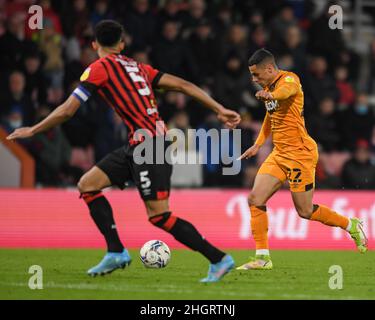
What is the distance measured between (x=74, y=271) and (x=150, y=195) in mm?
1571

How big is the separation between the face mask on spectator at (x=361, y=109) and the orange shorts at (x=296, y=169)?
6.57 meters

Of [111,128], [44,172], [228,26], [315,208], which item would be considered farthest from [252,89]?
[315,208]

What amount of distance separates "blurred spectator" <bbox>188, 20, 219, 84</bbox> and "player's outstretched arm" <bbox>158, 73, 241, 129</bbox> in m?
7.21

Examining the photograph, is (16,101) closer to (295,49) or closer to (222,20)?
(222,20)

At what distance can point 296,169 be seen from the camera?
9.64m

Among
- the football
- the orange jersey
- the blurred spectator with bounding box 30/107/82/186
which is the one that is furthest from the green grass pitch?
the blurred spectator with bounding box 30/107/82/186

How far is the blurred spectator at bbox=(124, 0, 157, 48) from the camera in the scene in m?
15.4

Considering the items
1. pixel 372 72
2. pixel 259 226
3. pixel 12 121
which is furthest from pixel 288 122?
pixel 372 72

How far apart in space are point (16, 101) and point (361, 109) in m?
5.77

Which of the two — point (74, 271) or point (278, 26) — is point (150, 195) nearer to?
point (74, 271)

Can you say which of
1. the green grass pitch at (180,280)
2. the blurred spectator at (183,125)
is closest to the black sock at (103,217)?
the green grass pitch at (180,280)

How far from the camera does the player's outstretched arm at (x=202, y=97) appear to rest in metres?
7.98

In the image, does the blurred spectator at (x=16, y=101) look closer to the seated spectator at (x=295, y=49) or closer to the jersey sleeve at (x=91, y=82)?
the seated spectator at (x=295, y=49)

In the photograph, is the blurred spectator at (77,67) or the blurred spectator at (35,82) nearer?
the blurred spectator at (35,82)
